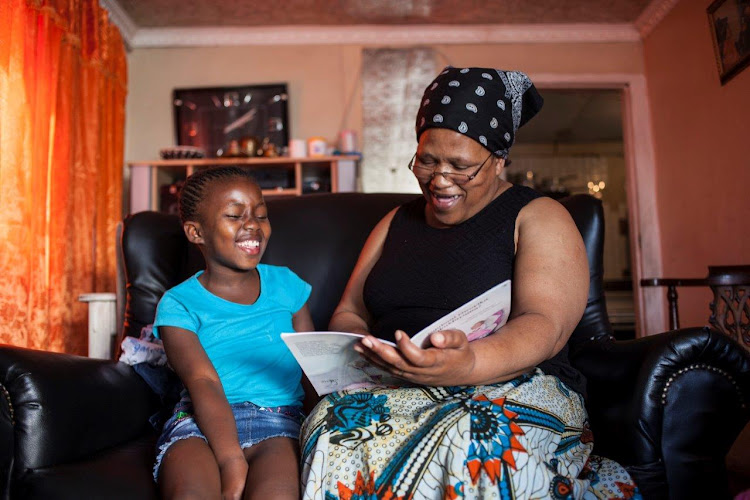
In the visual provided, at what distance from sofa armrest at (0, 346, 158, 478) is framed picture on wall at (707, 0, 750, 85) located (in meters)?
3.49

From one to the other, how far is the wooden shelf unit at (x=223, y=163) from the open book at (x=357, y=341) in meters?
3.26

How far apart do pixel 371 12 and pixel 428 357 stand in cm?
404

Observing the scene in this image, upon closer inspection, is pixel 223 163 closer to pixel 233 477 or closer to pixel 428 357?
pixel 233 477

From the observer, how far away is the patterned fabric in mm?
896

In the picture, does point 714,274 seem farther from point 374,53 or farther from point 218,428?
point 374,53

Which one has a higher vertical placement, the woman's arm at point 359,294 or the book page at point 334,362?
the woman's arm at point 359,294

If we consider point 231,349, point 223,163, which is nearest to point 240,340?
Answer: point 231,349

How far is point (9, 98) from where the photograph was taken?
281 cm

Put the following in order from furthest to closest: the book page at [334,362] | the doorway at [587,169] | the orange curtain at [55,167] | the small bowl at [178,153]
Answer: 1. the doorway at [587,169]
2. the small bowl at [178,153]
3. the orange curtain at [55,167]
4. the book page at [334,362]

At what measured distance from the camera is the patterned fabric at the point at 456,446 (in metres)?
0.90

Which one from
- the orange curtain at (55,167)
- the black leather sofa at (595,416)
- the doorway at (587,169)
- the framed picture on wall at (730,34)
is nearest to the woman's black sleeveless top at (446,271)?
the black leather sofa at (595,416)

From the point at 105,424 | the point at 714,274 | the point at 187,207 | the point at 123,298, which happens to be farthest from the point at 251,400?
the point at 714,274

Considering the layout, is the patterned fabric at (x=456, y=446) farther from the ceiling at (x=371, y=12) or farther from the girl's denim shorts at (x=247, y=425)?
the ceiling at (x=371, y=12)

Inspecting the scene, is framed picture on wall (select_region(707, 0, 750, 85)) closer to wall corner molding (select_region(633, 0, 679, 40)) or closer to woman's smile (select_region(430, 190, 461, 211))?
wall corner molding (select_region(633, 0, 679, 40))
